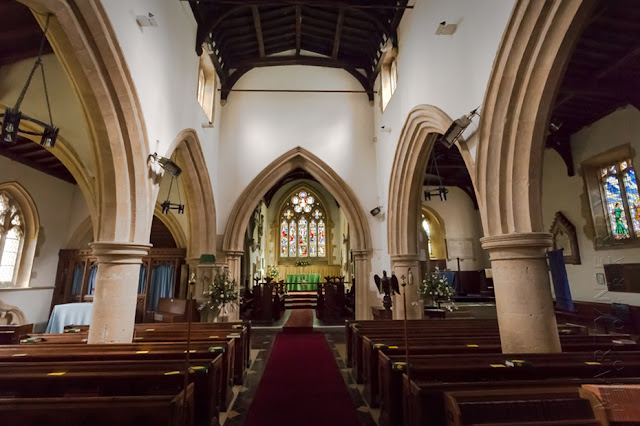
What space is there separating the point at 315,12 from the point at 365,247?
20.1 ft

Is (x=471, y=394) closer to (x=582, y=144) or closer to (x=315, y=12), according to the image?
(x=582, y=144)

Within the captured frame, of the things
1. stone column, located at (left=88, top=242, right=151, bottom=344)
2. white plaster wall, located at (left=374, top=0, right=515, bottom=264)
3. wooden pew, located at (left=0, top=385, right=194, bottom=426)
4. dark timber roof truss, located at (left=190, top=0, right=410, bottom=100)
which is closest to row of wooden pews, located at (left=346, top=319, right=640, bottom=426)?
wooden pew, located at (left=0, top=385, right=194, bottom=426)

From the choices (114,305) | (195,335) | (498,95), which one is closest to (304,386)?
(195,335)

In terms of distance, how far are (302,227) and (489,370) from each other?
1467cm

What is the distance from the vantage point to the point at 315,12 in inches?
302

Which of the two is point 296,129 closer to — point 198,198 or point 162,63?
point 198,198

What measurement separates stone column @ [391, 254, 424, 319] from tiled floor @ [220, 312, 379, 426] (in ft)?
4.49

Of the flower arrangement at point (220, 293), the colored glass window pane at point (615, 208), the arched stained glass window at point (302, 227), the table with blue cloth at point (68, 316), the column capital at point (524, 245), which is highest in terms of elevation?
the arched stained glass window at point (302, 227)

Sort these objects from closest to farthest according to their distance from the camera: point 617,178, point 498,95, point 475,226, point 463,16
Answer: point 498,95, point 463,16, point 617,178, point 475,226

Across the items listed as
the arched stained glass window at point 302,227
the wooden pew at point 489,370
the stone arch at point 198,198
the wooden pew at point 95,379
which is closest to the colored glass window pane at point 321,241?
the arched stained glass window at point 302,227

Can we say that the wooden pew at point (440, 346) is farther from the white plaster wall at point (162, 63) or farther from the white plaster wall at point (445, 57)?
the white plaster wall at point (162, 63)

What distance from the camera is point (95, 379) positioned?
6.57 feet

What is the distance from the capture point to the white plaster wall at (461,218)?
12.0 metres

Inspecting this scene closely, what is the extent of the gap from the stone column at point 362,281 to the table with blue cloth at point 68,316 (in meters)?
6.29
